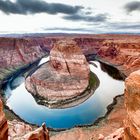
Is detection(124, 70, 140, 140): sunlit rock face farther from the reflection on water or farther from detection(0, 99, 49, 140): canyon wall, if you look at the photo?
the reflection on water

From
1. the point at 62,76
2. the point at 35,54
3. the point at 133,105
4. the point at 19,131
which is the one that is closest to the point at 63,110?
the point at 62,76

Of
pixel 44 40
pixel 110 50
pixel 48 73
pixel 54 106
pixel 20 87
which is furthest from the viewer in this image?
pixel 44 40

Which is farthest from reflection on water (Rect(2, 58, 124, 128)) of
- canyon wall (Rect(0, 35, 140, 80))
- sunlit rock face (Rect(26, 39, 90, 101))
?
canyon wall (Rect(0, 35, 140, 80))

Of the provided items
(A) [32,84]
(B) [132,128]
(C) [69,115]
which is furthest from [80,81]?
(B) [132,128]

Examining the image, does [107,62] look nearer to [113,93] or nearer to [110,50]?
[110,50]

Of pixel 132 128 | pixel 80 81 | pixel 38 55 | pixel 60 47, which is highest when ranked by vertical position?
pixel 132 128
